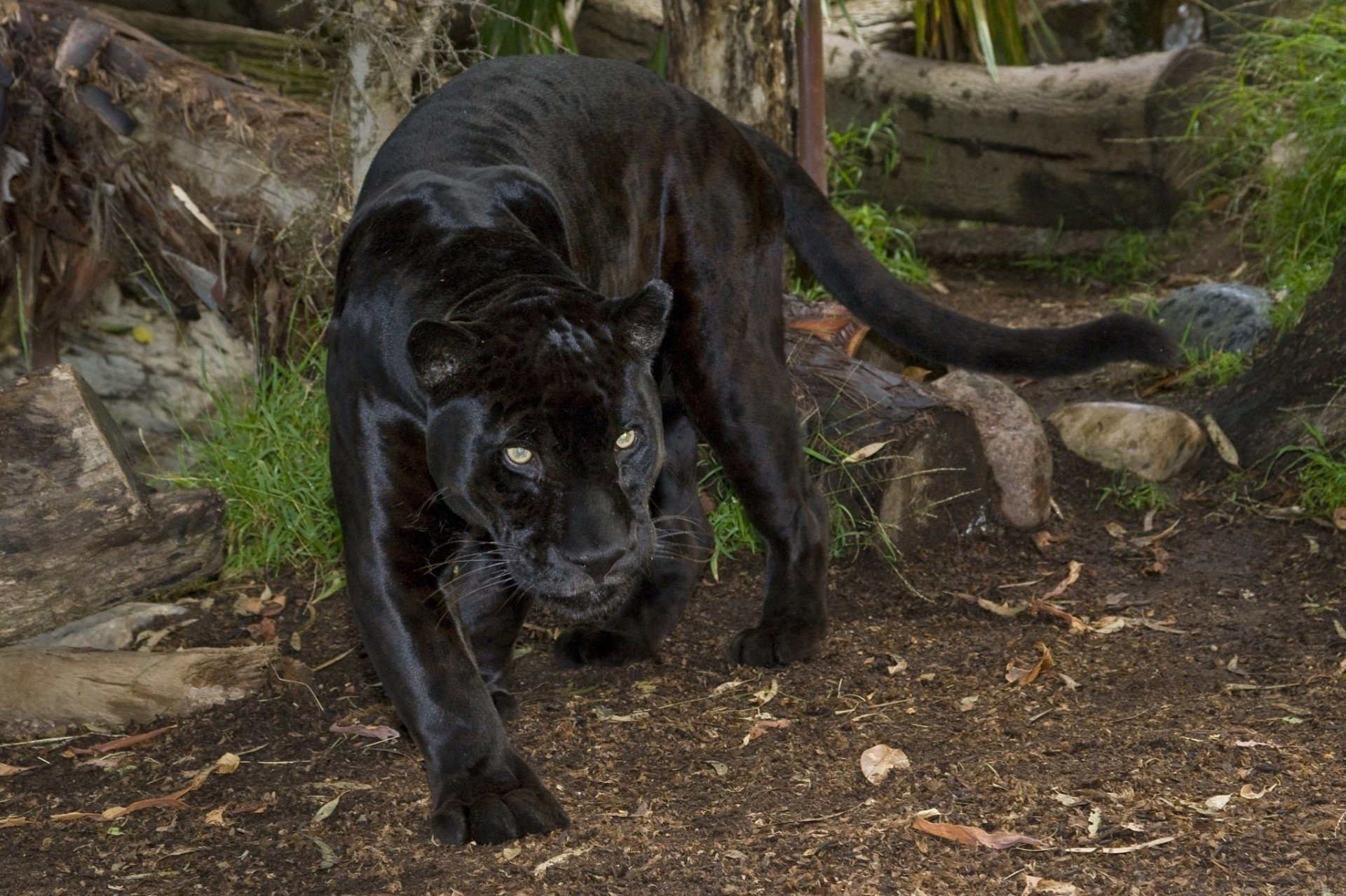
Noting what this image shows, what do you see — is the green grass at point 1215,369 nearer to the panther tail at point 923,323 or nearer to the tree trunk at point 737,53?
the panther tail at point 923,323

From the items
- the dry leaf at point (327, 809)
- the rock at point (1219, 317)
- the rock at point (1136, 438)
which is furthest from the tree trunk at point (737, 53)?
the dry leaf at point (327, 809)

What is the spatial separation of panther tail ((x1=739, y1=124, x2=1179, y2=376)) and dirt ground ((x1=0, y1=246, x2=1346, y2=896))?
0.62m

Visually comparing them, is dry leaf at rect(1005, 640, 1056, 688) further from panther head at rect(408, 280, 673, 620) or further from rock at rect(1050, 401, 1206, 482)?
rock at rect(1050, 401, 1206, 482)

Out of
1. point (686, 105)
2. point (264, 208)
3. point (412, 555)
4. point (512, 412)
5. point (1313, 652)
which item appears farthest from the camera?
point (264, 208)

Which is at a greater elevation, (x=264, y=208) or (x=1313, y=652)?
(x=264, y=208)

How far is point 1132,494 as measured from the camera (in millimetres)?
4141

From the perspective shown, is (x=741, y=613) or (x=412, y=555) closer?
(x=412, y=555)

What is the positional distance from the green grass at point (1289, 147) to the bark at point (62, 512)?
132 inches

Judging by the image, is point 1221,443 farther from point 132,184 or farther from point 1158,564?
point 132,184

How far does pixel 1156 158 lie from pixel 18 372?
15.5 feet

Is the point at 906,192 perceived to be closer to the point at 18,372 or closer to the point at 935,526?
the point at 935,526

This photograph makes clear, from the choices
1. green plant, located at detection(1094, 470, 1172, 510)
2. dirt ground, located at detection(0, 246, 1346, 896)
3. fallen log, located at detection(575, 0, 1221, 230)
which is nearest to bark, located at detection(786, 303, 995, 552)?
dirt ground, located at detection(0, 246, 1346, 896)

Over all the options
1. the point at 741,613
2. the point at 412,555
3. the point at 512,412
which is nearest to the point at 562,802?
the point at 412,555

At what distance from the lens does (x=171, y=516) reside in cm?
354
